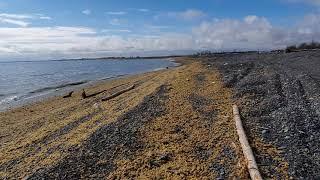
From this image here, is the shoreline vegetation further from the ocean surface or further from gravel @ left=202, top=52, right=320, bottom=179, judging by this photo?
the ocean surface

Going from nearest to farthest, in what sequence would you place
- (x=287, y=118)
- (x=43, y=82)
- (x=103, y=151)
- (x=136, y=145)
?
1. (x=103, y=151)
2. (x=136, y=145)
3. (x=287, y=118)
4. (x=43, y=82)

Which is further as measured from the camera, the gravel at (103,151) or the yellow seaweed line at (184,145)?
the gravel at (103,151)

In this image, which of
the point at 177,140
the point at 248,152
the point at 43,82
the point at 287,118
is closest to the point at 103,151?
the point at 177,140

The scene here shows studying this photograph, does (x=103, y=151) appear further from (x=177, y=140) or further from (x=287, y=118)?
(x=287, y=118)

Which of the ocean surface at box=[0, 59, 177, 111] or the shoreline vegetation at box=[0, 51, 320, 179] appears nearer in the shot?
the shoreline vegetation at box=[0, 51, 320, 179]

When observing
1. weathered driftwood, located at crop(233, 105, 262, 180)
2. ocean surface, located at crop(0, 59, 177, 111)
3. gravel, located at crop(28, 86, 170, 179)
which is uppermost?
weathered driftwood, located at crop(233, 105, 262, 180)

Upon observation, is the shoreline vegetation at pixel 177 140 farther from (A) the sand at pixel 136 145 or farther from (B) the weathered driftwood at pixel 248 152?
(B) the weathered driftwood at pixel 248 152

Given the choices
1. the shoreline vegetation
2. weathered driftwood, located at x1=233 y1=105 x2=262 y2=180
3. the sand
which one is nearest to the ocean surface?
the sand

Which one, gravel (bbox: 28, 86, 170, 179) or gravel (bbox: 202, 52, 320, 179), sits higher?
gravel (bbox: 202, 52, 320, 179)

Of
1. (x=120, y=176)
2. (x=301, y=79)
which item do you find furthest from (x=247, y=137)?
(x=301, y=79)

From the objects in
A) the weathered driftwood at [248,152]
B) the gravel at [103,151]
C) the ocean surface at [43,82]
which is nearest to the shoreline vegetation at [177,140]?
the gravel at [103,151]

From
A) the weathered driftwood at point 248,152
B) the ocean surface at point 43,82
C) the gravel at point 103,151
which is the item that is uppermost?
the weathered driftwood at point 248,152

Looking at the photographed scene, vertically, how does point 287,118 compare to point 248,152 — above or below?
above

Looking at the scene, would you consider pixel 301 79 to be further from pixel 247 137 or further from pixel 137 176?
pixel 137 176
